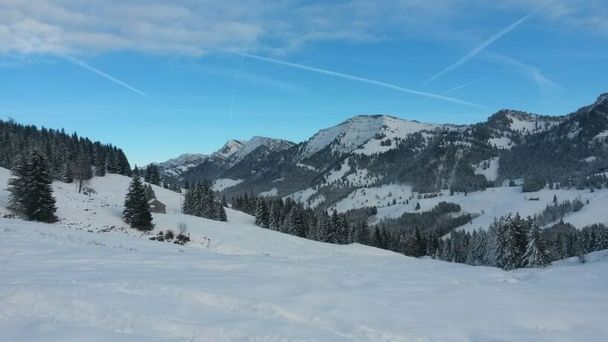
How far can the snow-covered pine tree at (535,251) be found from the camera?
59.0 m

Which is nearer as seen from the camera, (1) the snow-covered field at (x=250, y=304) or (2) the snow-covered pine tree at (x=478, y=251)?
(1) the snow-covered field at (x=250, y=304)

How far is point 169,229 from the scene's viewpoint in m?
55.3

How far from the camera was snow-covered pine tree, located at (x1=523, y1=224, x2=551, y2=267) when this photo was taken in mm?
58969

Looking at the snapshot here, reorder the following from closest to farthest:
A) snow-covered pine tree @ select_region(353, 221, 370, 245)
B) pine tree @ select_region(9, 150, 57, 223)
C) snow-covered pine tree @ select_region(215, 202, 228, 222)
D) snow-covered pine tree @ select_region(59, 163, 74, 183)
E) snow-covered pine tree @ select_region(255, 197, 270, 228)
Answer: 1. pine tree @ select_region(9, 150, 57, 223)
2. snow-covered pine tree @ select_region(215, 202, 228, 222)
3. snow-covered pine tree @ select_region(255, 197, 270, 228)
4. snow-covered pine tree @ select_region(353, 221, 370, 245)
5. snow-covered pine tree @ select_region(59, 163, 74, 183)

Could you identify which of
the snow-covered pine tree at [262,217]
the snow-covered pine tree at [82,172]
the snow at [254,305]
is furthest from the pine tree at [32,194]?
the snow-covered pine tree at [262,217]

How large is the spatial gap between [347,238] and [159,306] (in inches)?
3726

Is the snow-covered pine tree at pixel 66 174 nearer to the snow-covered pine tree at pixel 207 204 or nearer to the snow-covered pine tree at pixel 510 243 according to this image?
the snow-covered pine tree at pixel 207 204

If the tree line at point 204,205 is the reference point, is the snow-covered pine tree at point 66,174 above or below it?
above

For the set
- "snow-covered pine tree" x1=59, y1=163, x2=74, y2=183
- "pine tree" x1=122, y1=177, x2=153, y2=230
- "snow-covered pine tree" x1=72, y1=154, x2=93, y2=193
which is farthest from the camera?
"snow-covered pine tree" x1=59, y1=163, x2=74, y2=183

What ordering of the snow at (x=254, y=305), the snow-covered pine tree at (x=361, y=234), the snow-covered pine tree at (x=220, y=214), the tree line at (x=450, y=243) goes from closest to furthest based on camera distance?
the snow at (x=254, y=305)
the tree line at (x=450, y=243)
the snow-covered pine tree at (x=220, y=214)
the snow-covered pine tree at (x=361, y=234)

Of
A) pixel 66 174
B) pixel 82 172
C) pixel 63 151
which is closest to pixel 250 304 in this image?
pixel 82 172

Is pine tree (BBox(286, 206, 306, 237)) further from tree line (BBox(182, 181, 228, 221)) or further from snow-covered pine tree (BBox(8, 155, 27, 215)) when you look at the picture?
snow-covered pine tree (BBox(8, 155, 27, 215))

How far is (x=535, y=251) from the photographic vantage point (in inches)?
2340

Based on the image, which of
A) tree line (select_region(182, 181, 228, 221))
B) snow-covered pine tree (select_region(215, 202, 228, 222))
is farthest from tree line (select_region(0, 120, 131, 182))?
snow-covered pine tree (select_region(215, 202, 228, 222))
